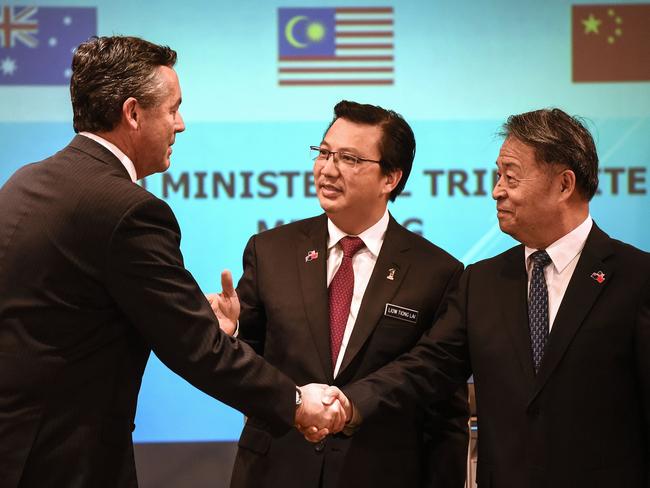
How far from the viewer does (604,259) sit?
280 cm

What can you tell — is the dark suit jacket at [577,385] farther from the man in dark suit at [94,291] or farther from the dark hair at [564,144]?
the man in dark suit at [94,291]

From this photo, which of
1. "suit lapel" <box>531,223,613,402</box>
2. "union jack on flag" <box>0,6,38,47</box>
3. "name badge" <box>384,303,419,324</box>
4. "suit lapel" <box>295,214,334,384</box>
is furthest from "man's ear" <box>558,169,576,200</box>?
"union jack on flag" <box>0,6,38,47</box>

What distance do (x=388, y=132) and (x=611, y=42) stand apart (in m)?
2.09

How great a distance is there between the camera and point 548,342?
9.05ft

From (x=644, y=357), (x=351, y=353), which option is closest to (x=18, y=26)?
(x=351, y=353)

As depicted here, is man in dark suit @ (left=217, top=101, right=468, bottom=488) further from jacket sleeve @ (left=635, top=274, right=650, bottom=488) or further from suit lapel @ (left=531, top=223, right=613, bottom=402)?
jacket sleeve @ (left=635, top=274, right=650, bottom=488)

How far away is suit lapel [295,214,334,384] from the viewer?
10.3 ft

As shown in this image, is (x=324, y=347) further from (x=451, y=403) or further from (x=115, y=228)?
(x=115, y=228)

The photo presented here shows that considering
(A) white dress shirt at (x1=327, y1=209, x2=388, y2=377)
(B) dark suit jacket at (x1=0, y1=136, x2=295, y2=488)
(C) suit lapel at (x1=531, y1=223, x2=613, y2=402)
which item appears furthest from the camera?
(A) white dress shirt at (x1=327, y1=209, x2=388, y2=377)

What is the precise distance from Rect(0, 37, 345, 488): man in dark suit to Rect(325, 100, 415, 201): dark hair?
37.9 inches

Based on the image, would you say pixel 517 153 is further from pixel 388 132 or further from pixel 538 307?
pixel 388 132

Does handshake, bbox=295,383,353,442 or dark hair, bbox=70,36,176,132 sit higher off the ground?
dark hair, bbox=70,36,176,132

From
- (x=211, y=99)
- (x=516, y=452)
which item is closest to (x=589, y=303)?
(x=516, y=452)

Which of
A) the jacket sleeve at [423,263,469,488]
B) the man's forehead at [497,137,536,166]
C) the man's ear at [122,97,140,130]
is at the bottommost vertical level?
the jacket sleeve at [423,263,469,488]
